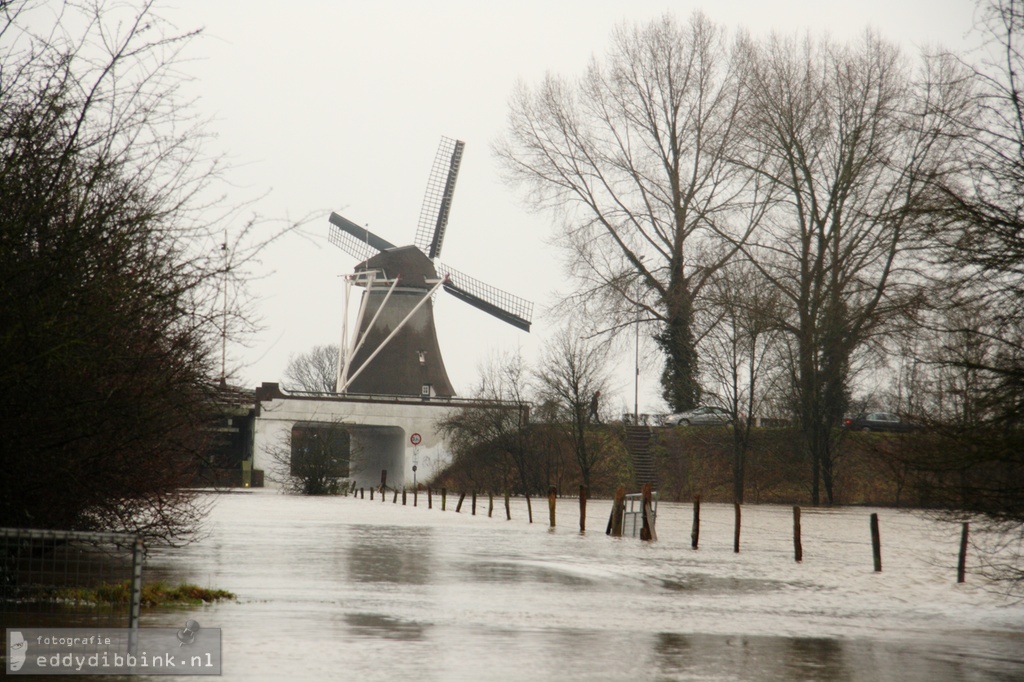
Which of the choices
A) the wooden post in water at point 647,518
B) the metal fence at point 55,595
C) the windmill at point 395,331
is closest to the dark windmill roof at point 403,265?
the windmill at point 395,331

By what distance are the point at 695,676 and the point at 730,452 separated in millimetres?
45098

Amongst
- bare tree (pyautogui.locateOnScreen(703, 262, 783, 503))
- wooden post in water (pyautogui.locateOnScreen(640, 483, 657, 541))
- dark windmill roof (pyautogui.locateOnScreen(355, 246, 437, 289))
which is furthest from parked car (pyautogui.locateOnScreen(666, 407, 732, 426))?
wooden post in water (pyautogui.locateOnScreen(640, 483, 657, 541))

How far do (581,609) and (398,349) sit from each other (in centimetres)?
5300

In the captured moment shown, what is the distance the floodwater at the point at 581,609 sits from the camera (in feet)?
31.0

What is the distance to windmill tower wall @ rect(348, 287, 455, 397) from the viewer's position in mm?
64750

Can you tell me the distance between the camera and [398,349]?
216ft

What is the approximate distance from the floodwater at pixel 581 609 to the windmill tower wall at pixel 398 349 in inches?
1507

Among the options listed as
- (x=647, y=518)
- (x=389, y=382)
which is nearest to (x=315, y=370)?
(x=389, y=382)

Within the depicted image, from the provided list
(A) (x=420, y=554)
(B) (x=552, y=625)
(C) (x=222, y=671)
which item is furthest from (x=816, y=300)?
(C) (x=222, y=671)

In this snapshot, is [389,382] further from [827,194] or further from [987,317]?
[987,317]

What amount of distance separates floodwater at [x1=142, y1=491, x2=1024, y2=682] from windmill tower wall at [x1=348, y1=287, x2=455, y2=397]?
3828 cm

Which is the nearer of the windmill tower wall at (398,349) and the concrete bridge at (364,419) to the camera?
the concrete bridge at (364,419)

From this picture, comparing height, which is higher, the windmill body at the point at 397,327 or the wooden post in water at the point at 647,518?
the windmill body at the point at 397,327

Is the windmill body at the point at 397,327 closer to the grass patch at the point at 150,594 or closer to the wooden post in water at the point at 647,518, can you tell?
the wooden post in water at the point at 647,518
